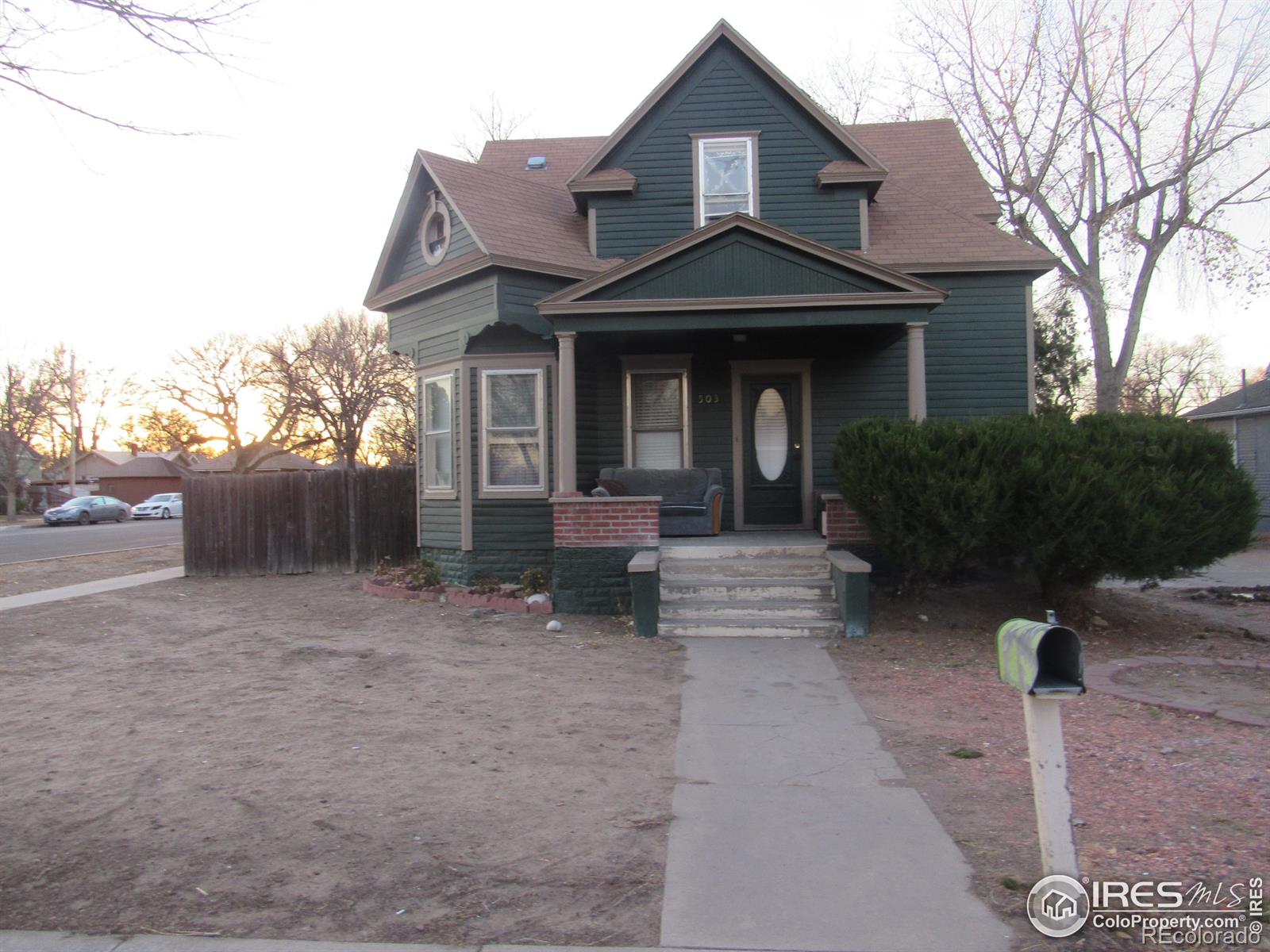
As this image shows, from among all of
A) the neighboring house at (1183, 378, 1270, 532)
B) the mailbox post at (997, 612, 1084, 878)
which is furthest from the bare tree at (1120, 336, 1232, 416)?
the mailbox post at (997, 612, 1084, 878)

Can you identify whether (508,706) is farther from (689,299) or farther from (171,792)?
(689,299)

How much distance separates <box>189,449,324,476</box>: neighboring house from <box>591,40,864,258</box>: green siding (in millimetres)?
52871

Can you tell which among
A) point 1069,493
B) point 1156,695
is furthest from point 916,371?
point 1156,695

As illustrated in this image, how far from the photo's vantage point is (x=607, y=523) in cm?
1073

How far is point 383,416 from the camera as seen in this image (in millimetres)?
Answer: 39500

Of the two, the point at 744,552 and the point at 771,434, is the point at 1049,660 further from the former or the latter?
the point at 771,434

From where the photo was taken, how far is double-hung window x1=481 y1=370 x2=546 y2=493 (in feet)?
40.4

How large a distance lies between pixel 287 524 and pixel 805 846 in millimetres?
13800

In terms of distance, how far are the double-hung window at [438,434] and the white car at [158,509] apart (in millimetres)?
47851

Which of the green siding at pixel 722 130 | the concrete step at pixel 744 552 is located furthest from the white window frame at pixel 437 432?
the concrete step at pixel 744 552

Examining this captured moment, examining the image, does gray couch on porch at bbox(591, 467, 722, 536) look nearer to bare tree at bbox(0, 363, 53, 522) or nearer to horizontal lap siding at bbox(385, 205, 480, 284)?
horizontal lap siding at bbox(385, 205, 480, 284)

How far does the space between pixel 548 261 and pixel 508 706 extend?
693 cm

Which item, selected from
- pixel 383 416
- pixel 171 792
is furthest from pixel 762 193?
pixel 383 416

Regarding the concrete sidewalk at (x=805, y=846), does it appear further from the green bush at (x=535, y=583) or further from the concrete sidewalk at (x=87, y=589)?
the concrete sidewalk at (x=87, y=589)
